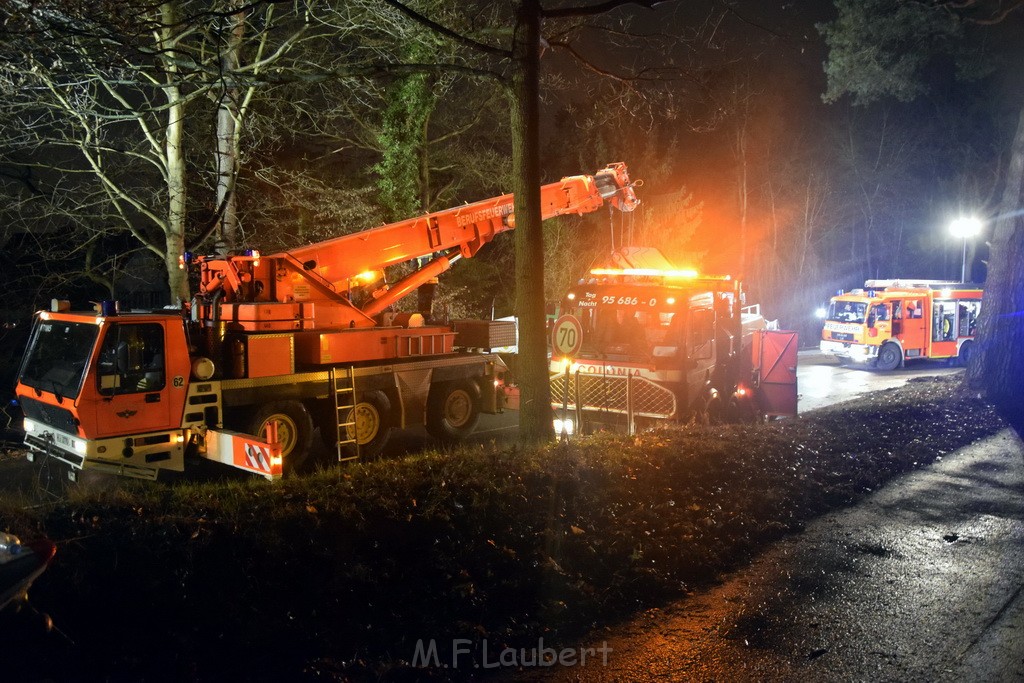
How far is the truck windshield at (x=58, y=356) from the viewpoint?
794 centimetres

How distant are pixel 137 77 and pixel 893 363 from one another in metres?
21.8

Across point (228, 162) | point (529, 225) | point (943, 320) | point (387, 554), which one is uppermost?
point (228, 162)

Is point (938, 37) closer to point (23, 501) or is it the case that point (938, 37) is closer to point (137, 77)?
point (137, 77)

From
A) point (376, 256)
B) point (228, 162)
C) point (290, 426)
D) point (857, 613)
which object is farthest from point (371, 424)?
point (857, 613)

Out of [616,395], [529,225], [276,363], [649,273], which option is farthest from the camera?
[649,273]

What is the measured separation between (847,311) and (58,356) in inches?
900

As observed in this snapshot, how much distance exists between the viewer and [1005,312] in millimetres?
14055

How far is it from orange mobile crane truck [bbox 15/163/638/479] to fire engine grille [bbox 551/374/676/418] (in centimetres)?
178

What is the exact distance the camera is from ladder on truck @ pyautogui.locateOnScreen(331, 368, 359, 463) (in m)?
9.95

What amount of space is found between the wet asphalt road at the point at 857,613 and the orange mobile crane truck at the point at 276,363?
14.2 feet

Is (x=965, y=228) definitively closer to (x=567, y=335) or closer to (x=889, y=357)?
(x=889, y=357)

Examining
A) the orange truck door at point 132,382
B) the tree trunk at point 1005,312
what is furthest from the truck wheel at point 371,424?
the tree trunk at point 1005,312

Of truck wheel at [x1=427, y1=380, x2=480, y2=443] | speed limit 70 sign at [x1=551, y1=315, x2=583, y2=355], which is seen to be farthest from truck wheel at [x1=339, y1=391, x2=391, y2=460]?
speed limit 70 sign at [x1=551, y1=315, x2=583, y2=355]

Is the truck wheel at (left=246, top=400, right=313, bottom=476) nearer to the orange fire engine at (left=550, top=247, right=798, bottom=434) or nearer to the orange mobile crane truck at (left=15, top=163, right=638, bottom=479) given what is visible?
the orange mobile crane truck at (left=15, top=163, right=638, bottom=479)
